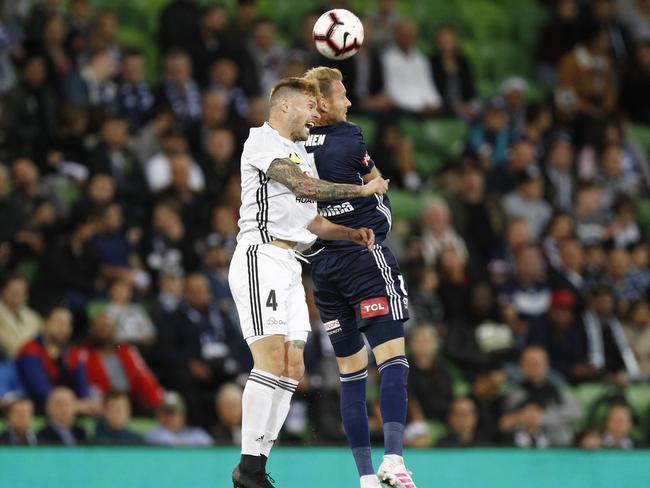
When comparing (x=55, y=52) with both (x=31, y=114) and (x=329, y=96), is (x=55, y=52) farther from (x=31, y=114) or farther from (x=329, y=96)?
(x=329, y=96)

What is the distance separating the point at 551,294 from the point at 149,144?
452 centimetres

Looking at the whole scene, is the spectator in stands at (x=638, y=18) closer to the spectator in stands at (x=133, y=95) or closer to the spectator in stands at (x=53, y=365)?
the spectator in stands at (x=133, y=95)

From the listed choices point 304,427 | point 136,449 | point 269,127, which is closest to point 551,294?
point 304,427

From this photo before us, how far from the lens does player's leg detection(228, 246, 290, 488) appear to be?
23.8 ft

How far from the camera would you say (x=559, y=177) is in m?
15.8

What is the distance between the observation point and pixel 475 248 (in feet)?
47.5

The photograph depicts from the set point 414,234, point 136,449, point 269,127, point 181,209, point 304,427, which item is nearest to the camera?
point 269,127

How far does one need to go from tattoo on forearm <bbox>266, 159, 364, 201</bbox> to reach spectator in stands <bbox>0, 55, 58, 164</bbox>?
6342 millimetres

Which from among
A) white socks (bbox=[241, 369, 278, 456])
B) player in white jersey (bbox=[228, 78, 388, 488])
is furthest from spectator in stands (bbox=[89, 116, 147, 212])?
white socks (bbox=[241, 369, 278, 456])

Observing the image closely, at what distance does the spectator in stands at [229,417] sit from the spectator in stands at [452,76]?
20.2ft

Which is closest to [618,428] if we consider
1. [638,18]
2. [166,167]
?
[166,167]

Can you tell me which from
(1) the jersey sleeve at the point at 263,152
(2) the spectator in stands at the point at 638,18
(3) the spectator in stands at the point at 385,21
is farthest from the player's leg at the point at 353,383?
(2) the spectator in stands at the point at 638,18

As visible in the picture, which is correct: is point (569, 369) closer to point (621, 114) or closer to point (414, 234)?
point (414, 234)

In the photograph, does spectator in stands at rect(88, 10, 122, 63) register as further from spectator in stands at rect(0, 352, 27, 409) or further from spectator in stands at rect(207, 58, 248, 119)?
spectator in stands at rect(0, 352, 27, 409)
